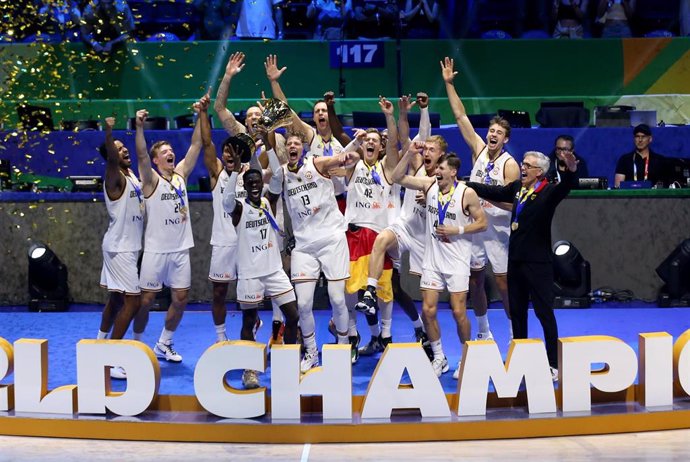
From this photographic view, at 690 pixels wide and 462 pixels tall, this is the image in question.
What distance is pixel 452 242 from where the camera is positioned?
368 inches

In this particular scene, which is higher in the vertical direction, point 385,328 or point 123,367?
point 123,367

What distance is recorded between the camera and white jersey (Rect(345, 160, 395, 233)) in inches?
405

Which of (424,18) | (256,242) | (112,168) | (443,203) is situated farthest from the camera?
(424,18)

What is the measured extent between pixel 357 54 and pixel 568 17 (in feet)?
11.0

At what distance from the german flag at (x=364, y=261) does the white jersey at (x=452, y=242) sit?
970 millimetres

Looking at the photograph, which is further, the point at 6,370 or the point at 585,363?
the point at 6,370

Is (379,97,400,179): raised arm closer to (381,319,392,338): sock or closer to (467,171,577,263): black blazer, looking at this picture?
(381,319,392,338): sock

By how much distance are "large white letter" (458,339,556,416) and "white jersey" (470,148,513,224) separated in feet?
7.00

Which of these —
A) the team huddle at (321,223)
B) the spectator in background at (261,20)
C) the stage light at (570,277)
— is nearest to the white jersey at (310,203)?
the team huddle at (321,223)

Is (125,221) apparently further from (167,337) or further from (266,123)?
(266,123)

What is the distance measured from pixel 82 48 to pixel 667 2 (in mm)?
8870

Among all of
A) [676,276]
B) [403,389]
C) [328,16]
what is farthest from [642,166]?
[403,389]

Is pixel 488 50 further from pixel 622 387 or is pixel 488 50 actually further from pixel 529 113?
pixel 622 387

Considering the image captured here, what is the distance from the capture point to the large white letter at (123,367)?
8.17 m
